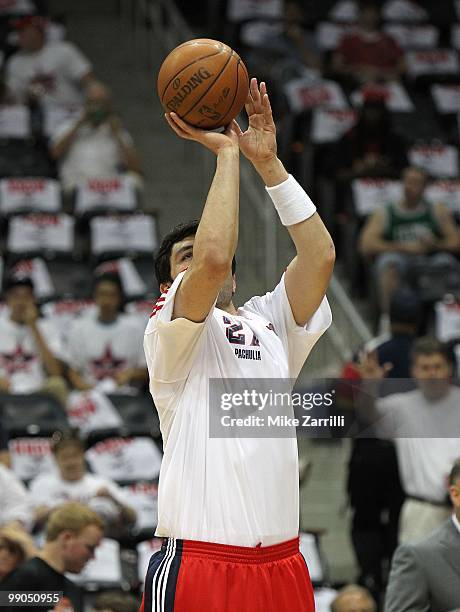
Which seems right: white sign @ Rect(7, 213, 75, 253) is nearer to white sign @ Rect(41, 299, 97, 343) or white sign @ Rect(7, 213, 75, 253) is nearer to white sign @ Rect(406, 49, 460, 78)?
white sign @ Rect(41, 299, 97, 343)

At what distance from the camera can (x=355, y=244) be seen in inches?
382

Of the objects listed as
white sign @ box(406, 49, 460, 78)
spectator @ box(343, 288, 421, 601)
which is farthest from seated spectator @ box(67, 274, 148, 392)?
white sign @ box(406, 49, 460, 78)

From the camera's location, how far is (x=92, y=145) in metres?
10.4

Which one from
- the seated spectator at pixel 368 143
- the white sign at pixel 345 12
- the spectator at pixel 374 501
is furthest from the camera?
the white sign at pixel 345 12

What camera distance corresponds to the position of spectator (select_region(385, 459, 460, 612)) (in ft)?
15.0

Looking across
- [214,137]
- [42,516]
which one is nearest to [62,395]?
[42,516]

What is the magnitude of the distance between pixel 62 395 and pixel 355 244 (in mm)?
2614

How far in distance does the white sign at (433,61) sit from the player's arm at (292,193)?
8.65m

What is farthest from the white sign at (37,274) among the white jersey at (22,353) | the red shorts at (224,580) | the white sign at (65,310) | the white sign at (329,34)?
the red shorts at (224,580)

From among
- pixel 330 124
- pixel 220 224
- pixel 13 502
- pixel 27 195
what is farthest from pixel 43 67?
pixel 220 224

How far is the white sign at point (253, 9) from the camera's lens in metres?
12.1

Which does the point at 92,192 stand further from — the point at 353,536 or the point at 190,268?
the point at 190,268

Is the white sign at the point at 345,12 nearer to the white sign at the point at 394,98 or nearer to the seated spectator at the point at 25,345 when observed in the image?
the white sign at the point at 394,98

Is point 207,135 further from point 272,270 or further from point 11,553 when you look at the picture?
point 272,270
